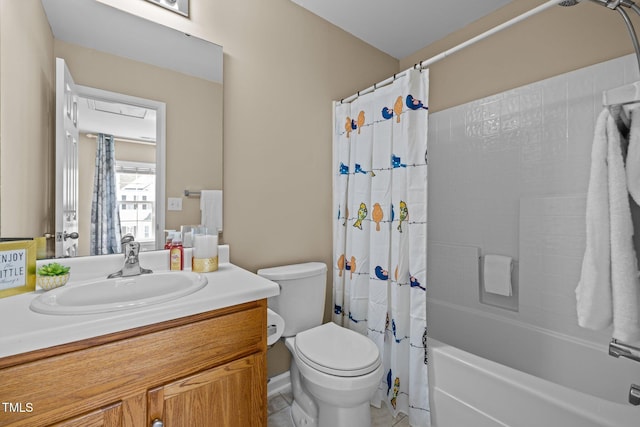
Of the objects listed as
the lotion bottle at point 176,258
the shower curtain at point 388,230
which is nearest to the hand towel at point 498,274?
the shower curtain at point 388,230

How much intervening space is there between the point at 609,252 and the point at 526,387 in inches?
22.7

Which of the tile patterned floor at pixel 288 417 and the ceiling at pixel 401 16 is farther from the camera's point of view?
the ceiling at pixel 401 16

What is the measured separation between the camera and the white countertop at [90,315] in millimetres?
702

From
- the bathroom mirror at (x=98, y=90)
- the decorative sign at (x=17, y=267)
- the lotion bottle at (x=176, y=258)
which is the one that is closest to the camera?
the decorative sign at (x=17, y=267)

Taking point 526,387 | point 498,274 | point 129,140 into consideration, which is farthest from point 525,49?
point 129,140

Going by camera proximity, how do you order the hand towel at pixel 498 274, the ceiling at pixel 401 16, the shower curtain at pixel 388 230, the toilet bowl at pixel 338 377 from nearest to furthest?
the toilet bowl at pixel 338 377, the shower curtain at pixel 388 230, the hand towel at pixel 498 274, the ceiling at pixel 401 16

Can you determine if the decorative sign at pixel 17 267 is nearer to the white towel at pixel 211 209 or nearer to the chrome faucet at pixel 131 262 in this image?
the chrome faucet at pixel 131 262

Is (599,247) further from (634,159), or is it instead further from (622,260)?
(634,159)

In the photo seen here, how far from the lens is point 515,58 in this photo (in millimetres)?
1898

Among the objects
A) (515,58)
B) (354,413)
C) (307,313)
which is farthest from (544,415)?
(515,58)

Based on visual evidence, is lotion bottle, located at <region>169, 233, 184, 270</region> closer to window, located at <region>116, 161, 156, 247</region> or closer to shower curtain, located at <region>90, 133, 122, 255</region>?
window, located at <region>116, 161, 156, 247</region>

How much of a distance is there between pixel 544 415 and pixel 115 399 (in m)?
1.39

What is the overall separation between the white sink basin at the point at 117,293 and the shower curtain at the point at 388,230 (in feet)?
3.32

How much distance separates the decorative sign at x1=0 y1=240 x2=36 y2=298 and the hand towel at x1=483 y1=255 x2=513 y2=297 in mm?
2254
